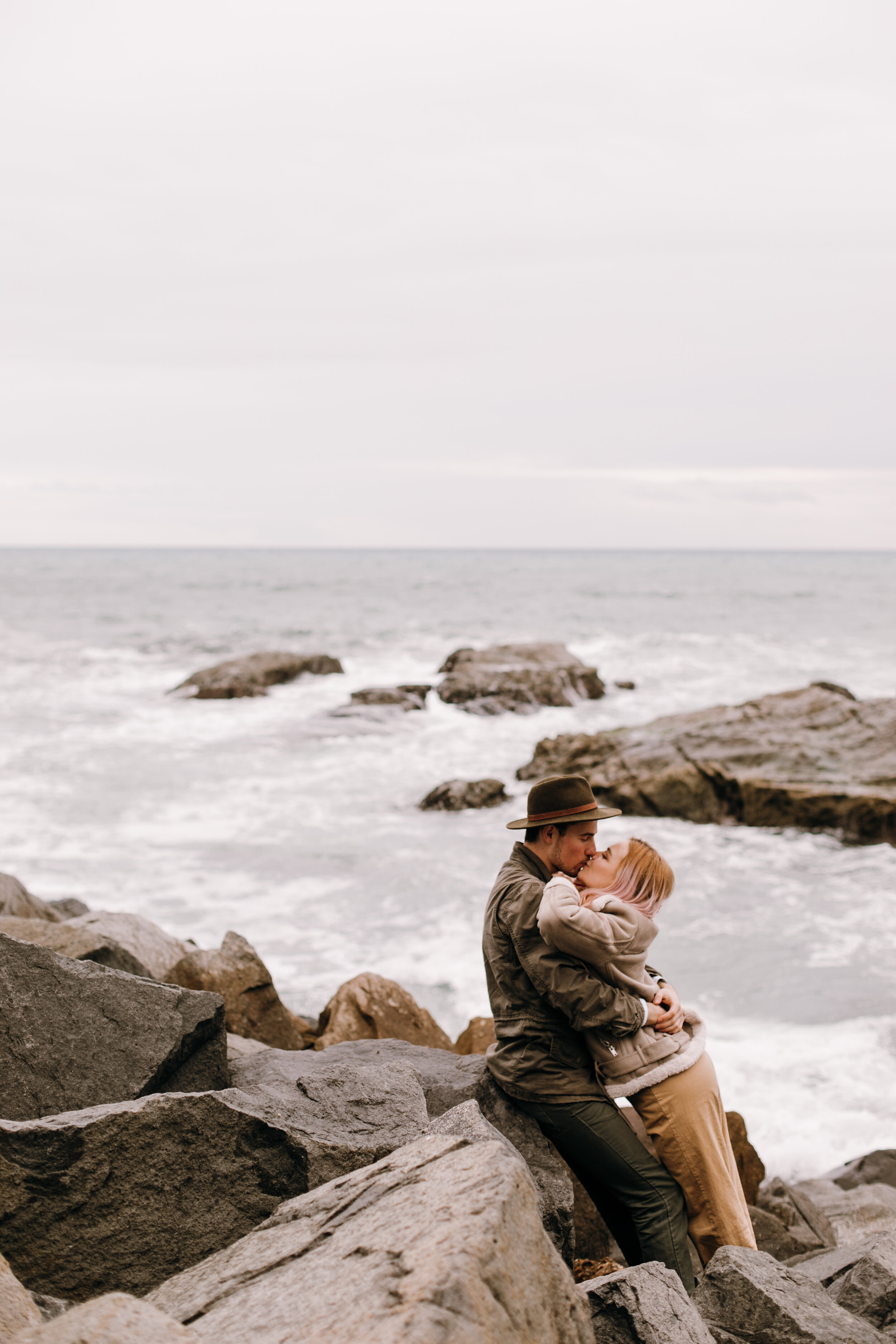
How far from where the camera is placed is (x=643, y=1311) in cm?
295

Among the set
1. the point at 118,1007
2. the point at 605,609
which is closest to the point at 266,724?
the point at 118,1007

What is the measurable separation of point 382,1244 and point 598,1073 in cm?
168

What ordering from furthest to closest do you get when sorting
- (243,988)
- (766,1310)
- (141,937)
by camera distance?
(141,937) < (243,988) < (766,1310)

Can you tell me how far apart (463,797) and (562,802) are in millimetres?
10669

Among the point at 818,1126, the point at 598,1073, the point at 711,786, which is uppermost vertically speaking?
the point at 598,1073

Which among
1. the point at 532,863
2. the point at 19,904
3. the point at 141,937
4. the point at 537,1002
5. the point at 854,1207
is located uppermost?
the point at 532,863

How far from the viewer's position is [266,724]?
21172 mm

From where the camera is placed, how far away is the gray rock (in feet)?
10.7

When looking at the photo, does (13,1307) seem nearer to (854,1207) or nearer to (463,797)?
(854,1207)

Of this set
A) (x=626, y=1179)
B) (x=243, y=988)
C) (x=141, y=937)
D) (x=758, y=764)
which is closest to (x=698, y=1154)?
(x=626, y=1179)

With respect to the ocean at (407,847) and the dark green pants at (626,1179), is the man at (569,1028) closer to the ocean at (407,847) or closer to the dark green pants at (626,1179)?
the dark green pants at (626,1179)

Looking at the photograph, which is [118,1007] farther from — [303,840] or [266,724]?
[266,724]

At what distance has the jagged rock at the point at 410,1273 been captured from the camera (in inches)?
87.2

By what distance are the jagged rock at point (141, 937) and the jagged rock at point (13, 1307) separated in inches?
155
